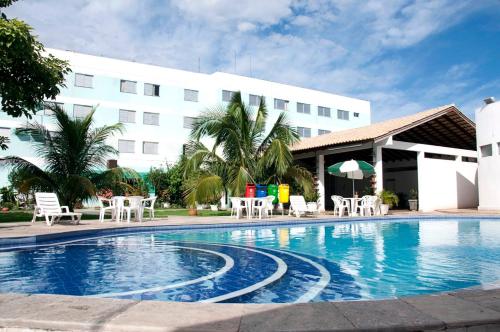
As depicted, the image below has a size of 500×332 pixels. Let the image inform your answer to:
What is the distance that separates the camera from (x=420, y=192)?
22.4 meters


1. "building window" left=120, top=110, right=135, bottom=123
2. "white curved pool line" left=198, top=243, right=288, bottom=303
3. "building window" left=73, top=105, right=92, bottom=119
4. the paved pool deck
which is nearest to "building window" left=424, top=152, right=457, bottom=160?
"white curved pool line" left=198, top=243, right=288, bottom=303

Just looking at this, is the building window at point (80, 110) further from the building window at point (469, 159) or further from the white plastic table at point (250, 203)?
the building window at point (469, 159)

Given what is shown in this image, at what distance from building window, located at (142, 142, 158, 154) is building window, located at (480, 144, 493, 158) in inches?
1004

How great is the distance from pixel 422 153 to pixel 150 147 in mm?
23003

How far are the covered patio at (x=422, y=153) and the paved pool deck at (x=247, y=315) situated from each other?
642 inches

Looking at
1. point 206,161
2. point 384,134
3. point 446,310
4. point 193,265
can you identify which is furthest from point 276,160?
point 446,310

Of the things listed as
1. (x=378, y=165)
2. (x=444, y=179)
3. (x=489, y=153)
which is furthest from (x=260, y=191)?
(x=489, y=153)

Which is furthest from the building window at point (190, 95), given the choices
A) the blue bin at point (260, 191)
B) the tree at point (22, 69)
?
the tree at point (22, 69)

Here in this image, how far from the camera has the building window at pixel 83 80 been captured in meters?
33.2

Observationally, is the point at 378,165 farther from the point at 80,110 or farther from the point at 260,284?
the point at 80,110

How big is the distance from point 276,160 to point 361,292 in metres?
12.7

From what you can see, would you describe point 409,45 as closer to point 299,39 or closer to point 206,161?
point 299,39

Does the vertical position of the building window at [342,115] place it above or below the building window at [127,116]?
above

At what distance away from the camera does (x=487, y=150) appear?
2186 cm
